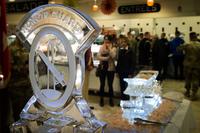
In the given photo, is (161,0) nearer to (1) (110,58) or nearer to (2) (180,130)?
(1) (110,58)

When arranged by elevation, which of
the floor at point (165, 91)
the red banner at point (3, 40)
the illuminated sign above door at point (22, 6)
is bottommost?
the floor at point (165, 91)

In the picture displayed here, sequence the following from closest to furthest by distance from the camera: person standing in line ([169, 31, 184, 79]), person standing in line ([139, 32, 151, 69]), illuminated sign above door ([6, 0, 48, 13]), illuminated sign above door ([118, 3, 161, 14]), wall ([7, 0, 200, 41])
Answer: person standing in line ([139, 32, 151, 69]), person standing in line ([169, 31, 184, 79]), illuminated sign above door ([6, 0, 48, 13]), wall ([7, 0, 200, 41]), illuminated sign above door ([118, 3, 161, 14])

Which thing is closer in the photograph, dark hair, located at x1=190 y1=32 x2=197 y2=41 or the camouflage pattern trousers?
dark hair, located at x1=190 y1=32 x2=197 y2=41

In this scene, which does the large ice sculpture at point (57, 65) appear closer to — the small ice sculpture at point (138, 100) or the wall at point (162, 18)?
the small ice sculpture at point (138, 100)

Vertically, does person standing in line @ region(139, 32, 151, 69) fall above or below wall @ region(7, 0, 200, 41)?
below

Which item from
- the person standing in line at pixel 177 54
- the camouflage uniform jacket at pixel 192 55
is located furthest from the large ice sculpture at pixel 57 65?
the person standing in line at pixel 177 54

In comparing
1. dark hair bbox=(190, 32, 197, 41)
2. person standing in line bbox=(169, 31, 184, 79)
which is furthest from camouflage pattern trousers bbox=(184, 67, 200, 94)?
person standing in line bbox=(169, 31, 184, 79)

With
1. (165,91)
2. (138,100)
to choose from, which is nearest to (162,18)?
(165,91)

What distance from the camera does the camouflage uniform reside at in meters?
6.50

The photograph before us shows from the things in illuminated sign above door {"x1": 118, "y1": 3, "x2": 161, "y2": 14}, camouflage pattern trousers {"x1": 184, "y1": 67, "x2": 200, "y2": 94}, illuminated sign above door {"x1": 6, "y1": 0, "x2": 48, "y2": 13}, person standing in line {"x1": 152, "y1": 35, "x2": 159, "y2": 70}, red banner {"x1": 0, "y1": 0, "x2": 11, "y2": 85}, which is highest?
illuminated sign above door {"x1": 6, "y1": 0, "x2": 48, "y2": 13}

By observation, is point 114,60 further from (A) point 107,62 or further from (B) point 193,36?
(B) point 193,36

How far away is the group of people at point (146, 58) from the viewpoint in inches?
225

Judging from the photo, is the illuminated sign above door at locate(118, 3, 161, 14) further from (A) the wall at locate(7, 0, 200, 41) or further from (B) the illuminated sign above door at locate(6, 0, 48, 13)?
(B) the illuminated sign above door at locate(6, 0, 48, 13)

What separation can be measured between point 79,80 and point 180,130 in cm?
130
